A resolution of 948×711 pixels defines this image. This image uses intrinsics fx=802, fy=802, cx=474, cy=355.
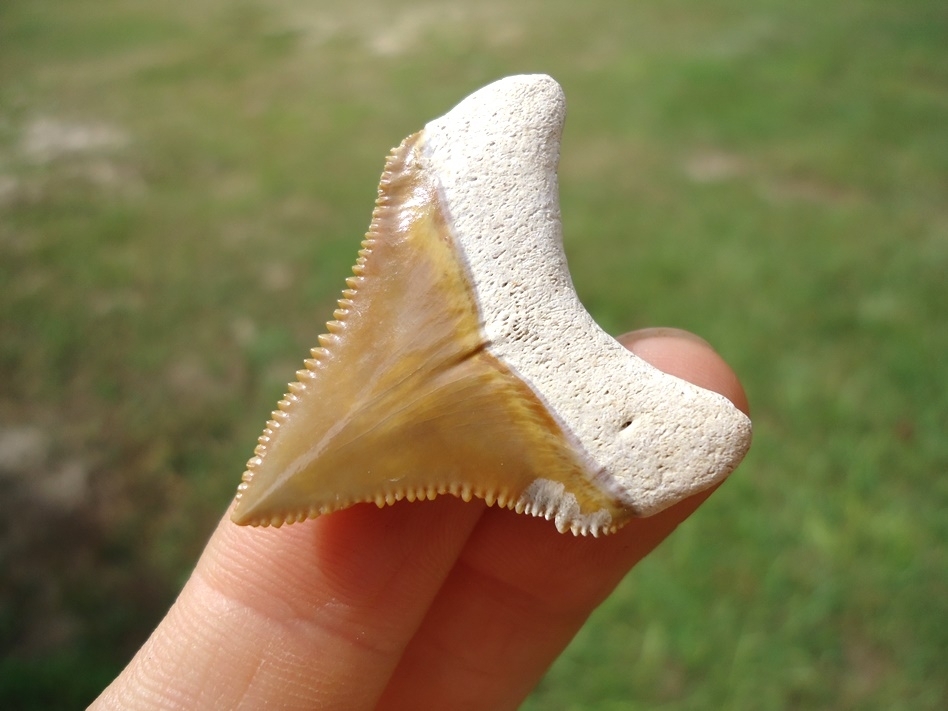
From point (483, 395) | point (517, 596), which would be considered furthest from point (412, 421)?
point (517, 596)

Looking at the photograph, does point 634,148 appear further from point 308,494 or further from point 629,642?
point 308,494

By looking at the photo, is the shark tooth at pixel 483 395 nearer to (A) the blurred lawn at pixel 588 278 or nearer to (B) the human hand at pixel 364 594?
(B) the human hand at pixel 364 594

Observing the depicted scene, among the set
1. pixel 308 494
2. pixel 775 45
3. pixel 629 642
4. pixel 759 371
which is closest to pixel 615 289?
pixel 759 371

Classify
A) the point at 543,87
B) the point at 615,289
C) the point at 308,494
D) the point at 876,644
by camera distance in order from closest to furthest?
the point at 308,494
the point at 543,87
the point at 876,644
the point at 615,289

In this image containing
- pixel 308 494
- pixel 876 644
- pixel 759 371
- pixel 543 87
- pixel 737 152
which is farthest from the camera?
pixel 737 152

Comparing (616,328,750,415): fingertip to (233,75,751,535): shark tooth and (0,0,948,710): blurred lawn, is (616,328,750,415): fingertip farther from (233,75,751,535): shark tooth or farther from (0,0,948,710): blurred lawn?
(0,0,948,710): blurred lawn

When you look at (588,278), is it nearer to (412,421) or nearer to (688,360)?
(688,360)

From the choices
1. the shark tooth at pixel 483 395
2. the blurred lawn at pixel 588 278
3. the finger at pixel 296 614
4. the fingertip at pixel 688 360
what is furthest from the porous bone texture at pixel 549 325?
the blurred lawn at pixel 588 278
